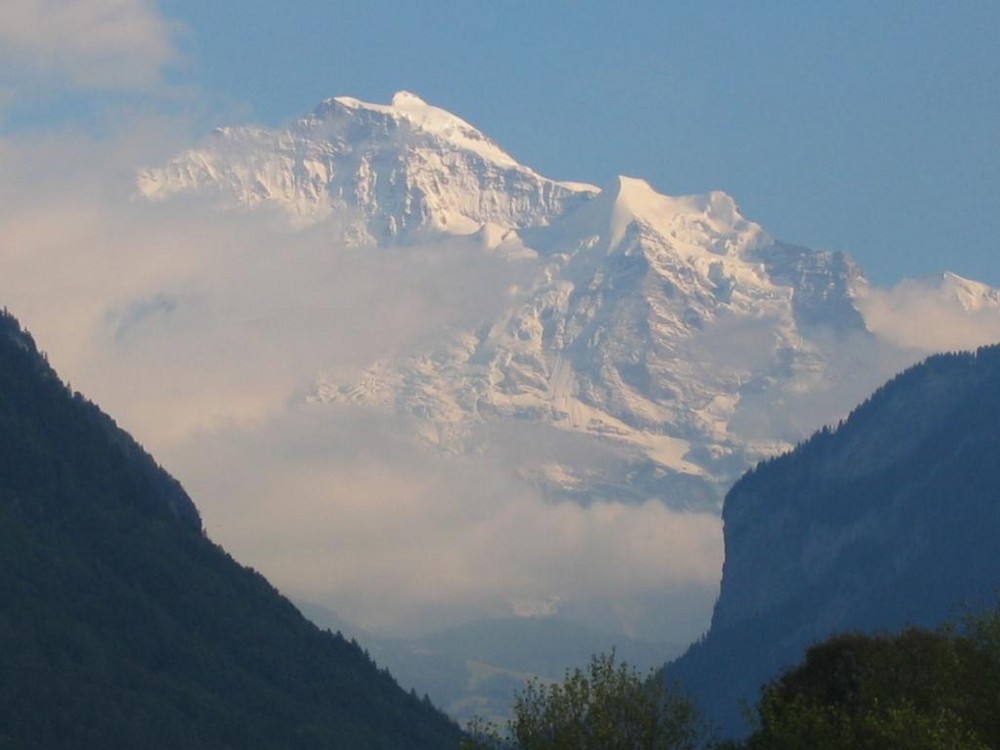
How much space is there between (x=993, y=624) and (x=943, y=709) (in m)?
21.1

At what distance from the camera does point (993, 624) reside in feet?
428

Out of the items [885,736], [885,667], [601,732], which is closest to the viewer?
[885,736]

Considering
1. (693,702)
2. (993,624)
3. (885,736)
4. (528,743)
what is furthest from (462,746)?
(993,624)

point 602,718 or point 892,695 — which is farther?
point 892,695

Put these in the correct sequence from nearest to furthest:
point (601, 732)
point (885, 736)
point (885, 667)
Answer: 1. point (885, 736)
2. point (601, 732)
3. point (885, 667)

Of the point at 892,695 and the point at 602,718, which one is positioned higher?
the point at 892,695

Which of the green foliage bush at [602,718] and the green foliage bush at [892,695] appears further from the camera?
the green foliage bush at [602,718]

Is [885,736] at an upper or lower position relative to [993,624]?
lower

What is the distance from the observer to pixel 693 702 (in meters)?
121

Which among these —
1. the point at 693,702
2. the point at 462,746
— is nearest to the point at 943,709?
the point at 693,702

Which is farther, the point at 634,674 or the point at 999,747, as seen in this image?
the point at 634,674

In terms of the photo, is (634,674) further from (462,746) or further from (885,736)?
(885,736)

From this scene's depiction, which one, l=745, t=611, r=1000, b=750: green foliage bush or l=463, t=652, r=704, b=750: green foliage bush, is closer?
l=745, t=611, r=1000, b=750: green foliage bush

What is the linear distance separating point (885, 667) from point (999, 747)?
648 inches
